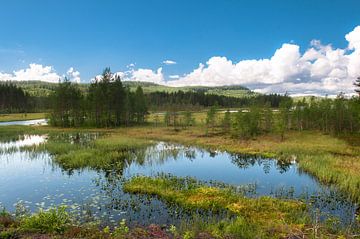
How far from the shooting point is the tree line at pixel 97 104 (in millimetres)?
86875

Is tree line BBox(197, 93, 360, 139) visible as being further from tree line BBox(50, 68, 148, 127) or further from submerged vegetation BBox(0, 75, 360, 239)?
tree line BBox(50, 68, 148, 127)

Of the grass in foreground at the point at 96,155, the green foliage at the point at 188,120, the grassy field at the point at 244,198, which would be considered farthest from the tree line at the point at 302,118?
the grass in foreground at the point at 96,155

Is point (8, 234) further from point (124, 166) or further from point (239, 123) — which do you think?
point (239, 123)

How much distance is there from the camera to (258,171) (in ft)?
120

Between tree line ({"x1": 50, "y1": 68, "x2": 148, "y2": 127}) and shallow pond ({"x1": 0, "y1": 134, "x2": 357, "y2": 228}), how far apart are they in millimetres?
41563

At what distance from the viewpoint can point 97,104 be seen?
86250mm

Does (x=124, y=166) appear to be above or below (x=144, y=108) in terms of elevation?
below

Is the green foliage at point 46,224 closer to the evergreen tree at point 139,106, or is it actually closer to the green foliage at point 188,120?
the green foliage at point 188,120

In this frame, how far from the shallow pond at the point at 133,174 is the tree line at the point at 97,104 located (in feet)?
136

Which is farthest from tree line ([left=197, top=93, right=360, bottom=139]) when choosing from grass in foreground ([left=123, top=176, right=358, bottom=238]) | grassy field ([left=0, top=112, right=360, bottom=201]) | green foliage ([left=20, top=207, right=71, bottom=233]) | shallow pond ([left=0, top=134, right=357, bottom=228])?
green foliage ([left=20, top=207, right=71, bottom=233])

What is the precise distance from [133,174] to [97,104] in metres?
58.6

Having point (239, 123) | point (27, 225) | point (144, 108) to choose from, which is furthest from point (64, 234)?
point (144, 108)

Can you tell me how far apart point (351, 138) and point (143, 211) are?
192 feet

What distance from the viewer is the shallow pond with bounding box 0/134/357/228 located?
69.3 ft
